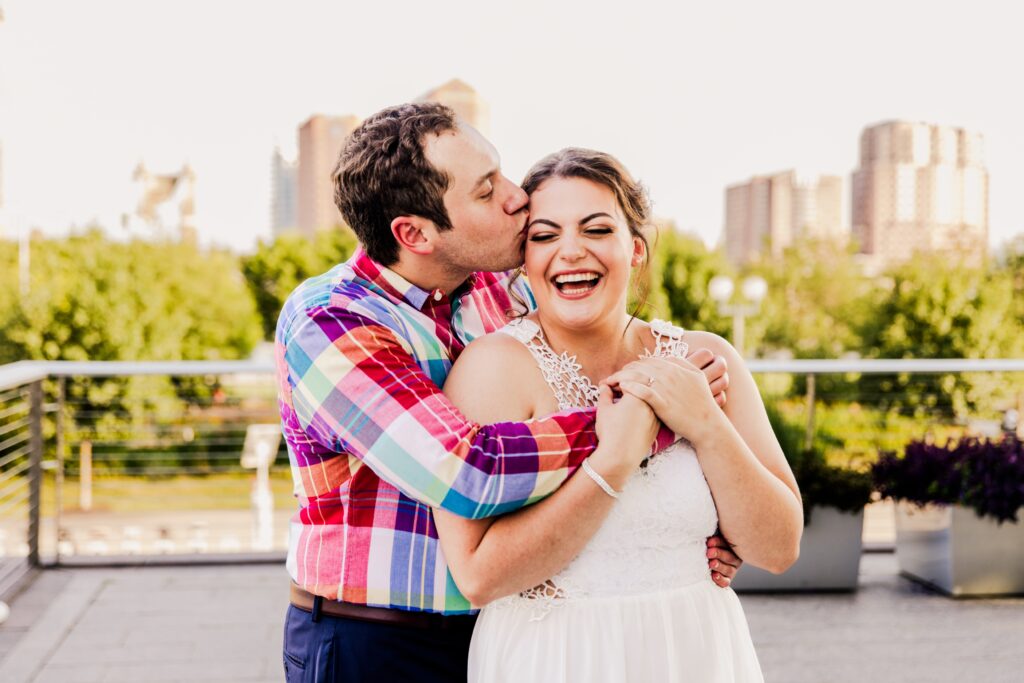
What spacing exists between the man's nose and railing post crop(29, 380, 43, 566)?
3685 mm

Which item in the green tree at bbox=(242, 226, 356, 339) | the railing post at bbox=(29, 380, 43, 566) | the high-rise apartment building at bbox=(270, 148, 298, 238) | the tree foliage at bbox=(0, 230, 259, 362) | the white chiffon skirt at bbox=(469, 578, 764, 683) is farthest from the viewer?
the high-rise apartment building at bbox=(270, 148, 298, 238)

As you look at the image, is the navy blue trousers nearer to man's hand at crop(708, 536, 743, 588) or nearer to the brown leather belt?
the brown leather belt

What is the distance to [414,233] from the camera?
62.8 inches

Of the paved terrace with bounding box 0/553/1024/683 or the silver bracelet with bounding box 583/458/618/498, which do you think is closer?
the silver bracelet with bounding box 583/458/618/498

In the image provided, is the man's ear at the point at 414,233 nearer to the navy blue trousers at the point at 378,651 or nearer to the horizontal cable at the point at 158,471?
the navy blue trousers at the point at 378,651

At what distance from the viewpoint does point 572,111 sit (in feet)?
240

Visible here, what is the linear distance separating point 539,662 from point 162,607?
3.01 meters

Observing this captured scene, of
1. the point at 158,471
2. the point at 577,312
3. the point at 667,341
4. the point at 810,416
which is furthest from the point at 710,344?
the point at 158,471

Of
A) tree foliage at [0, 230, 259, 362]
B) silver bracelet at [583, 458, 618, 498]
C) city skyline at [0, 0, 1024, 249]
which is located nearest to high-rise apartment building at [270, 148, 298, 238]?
city skyline at [0, 0, 1024, 249]

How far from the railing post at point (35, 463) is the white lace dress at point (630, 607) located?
369 centimetres

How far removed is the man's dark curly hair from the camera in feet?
5.02

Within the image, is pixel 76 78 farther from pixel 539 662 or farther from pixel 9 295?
pixel 539 662

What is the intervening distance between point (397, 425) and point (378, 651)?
0.40 meters

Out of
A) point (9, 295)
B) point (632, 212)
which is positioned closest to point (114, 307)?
point (9, 295)
